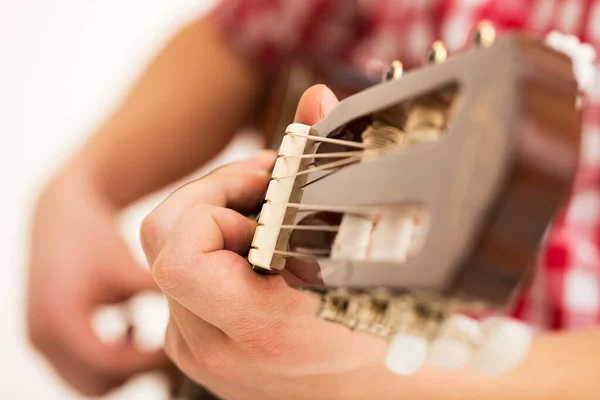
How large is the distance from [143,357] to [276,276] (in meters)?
0.60

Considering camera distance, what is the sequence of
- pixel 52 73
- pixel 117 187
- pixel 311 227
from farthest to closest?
pixel 52 73
pixel 117 187
pixel 311 227

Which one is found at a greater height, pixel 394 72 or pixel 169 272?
pixel 394 72

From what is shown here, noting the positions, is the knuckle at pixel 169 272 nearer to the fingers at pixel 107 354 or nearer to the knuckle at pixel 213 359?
the knuckle at pixel 213 359

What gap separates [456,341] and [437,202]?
0.07 meters

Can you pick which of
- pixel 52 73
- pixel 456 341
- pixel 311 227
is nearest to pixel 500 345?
pixel 456 341

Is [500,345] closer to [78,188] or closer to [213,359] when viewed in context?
[213,359]

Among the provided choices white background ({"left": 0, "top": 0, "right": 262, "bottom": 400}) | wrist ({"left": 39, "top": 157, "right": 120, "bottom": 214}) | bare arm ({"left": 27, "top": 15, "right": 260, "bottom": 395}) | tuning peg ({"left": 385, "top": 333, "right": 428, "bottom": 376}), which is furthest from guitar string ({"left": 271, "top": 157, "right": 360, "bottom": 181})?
white background ({"left": 0, "top": 0, "right": 262, "bottom": 400})

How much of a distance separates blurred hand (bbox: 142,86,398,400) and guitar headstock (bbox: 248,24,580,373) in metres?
0.02

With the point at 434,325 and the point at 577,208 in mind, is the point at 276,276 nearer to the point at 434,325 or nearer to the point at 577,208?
the point at 434,325

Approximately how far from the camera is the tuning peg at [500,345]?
28 cm

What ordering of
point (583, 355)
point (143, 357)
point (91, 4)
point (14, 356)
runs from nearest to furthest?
point (583, 355) → point (143, 357) → point (14, 356) → point (91, 4)

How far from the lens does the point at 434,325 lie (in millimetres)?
288

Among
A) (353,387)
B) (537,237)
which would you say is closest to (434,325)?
(537,237)

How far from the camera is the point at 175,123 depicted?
968 millimetres
